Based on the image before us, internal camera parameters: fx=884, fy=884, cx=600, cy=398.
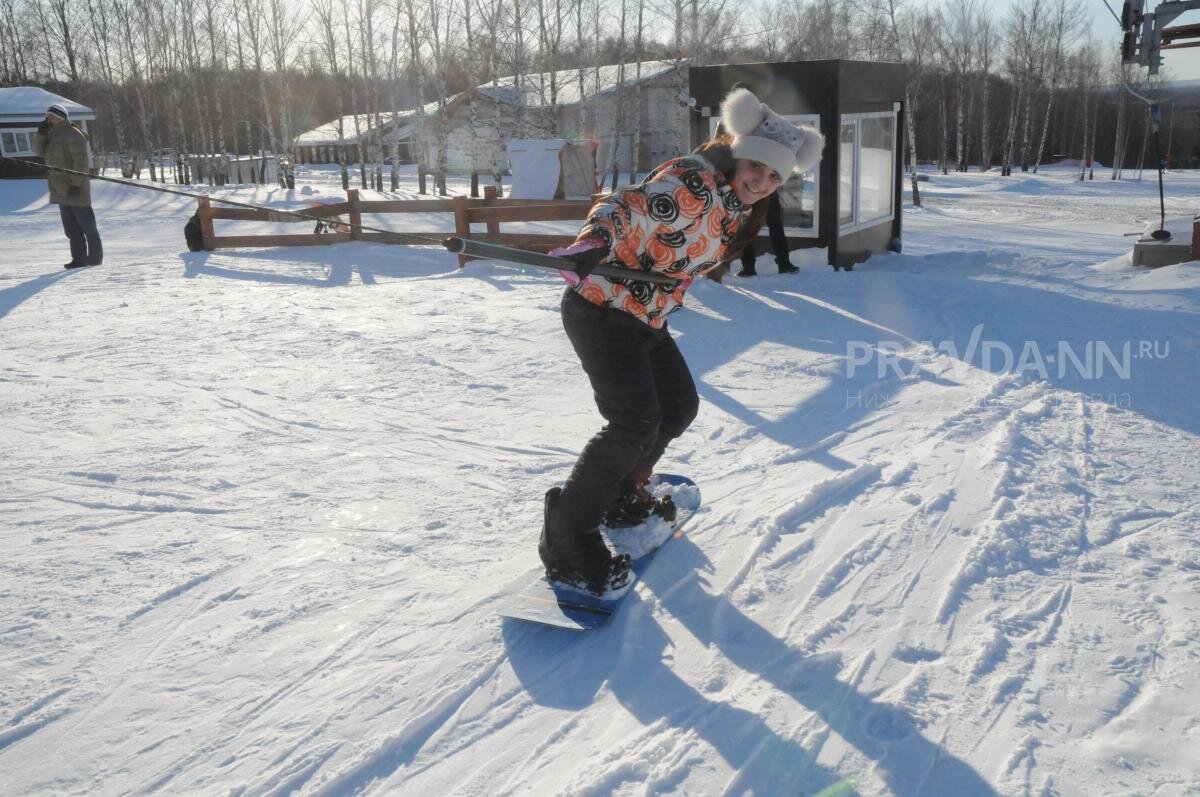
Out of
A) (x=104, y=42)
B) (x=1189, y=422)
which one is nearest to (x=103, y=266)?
(x=1189, y=422)

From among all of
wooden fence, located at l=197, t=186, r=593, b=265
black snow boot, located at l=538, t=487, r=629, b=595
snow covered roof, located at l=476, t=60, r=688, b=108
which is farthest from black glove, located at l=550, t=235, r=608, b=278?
snow covered roof, located at l=476, t=60, r=688, b=108

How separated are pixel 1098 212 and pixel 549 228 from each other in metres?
13.3

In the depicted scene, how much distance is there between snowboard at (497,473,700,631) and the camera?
2.72m

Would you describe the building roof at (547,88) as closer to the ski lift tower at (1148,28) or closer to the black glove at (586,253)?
the ski lift tower at (1148,28)

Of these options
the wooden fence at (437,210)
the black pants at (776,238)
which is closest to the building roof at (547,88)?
the wooden fence at (437,210)

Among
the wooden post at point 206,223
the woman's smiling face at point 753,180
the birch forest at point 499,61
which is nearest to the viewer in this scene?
the woman's smiling face at point 753,180

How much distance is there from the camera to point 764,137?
8.82 ft

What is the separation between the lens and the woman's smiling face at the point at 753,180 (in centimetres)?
270

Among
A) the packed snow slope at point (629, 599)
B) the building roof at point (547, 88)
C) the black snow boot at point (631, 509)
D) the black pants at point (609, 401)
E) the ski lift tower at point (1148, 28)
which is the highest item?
the building roof at point (547, 88)

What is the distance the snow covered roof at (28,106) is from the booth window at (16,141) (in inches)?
19.7

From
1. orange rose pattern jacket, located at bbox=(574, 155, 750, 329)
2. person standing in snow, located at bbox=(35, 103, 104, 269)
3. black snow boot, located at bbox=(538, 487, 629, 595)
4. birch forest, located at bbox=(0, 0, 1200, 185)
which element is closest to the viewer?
orange rose pattern jacket, located at bbox=(574, 155, 750, 329)

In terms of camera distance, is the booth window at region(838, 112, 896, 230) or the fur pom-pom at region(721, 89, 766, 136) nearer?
the fur pom-pom at region(721, 89, 766, 136)

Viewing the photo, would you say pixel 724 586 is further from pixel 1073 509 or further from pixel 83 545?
pixel 83 545

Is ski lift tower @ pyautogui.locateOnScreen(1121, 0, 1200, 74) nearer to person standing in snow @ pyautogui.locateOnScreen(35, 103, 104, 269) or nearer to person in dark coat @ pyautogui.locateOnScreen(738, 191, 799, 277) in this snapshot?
person in dark coat @ pyautogui.locateOnScreen(738, 191, 799, 277)
